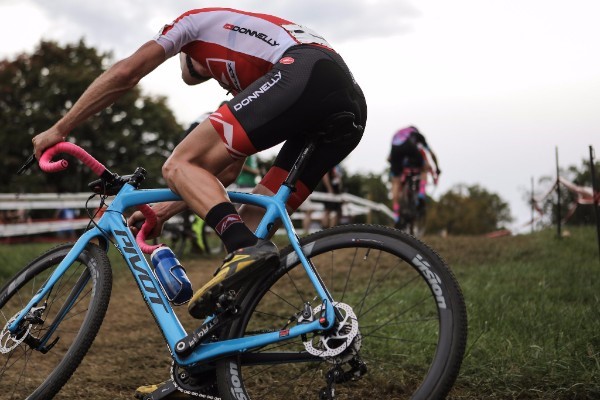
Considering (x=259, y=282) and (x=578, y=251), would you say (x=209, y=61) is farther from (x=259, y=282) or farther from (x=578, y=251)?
(x=578, y=251)

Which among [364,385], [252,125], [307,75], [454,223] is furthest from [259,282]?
[454,223]

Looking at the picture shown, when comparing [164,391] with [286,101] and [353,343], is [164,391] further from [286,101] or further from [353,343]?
[286,101]

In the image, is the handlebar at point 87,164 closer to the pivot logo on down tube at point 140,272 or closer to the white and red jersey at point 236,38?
the pivot logo on down tube at point 140,272

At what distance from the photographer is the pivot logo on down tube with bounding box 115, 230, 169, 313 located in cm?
344

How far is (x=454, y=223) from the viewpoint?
2741 inches

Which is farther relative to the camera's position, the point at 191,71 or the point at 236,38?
the point at 191,71

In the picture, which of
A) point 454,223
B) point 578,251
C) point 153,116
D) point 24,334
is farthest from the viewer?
point 454,223

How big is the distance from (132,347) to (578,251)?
5.54 m

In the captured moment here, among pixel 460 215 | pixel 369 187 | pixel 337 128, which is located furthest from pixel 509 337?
pixel 460 215

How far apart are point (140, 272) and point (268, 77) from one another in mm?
1136

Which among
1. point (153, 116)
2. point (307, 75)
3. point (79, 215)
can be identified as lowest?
point (307, 75)

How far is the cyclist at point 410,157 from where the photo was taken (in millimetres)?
12742

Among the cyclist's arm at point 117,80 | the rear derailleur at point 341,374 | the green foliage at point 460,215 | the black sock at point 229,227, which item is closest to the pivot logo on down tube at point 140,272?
the black sock at point 229,227

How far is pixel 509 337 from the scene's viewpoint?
4703 millimetres
